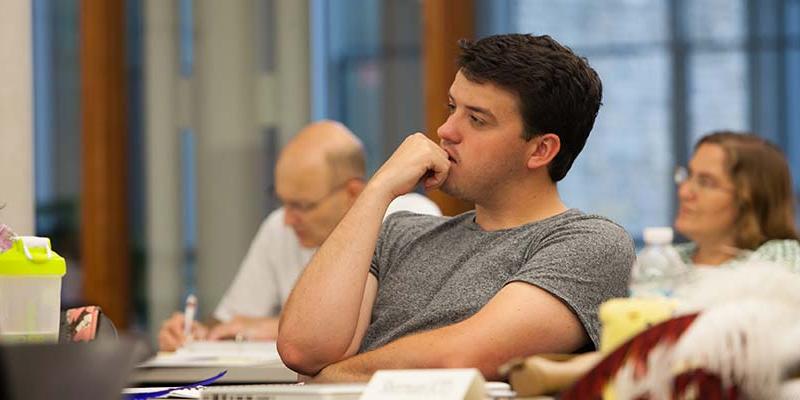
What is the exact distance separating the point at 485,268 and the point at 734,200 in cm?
197

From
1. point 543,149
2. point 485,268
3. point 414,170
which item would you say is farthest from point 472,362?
point 543,149

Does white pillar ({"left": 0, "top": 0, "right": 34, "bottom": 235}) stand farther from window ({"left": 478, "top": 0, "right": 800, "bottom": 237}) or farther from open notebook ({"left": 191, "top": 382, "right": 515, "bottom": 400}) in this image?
window ({"left": 478, "top": 0, "right": 800, "bottom": 237})

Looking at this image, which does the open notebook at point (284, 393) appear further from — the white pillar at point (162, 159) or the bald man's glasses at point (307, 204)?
the white pillar at point (162, 159)

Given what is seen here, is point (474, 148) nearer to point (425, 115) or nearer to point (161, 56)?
point (425, 115)

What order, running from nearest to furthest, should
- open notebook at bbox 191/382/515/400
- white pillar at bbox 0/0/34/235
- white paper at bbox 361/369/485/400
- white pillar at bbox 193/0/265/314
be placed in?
white paper at bbox 361/369/485/400, open notebook at bbox 191/382/515/400, white pillar at bbox 0/0/34/235, white pillar at bbox 193/0/265/314

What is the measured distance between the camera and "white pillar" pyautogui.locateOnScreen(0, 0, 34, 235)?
8.89 feet

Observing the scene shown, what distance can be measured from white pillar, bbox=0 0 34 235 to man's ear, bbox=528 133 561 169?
115 cm

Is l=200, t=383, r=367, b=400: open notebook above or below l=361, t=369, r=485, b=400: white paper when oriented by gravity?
below

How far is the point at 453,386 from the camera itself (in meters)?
1.25

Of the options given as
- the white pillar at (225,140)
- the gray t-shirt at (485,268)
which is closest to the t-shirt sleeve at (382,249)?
the gray t-shirt at (485,268)

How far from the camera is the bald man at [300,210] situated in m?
3.75

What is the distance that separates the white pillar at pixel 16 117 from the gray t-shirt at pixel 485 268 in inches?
34.8

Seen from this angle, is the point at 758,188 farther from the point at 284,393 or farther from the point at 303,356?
the point at 284,393

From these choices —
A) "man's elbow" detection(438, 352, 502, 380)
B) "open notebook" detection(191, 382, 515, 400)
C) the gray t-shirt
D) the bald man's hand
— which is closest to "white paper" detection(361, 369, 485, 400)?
"open notebook" detection(191, 382, 515, 400)
